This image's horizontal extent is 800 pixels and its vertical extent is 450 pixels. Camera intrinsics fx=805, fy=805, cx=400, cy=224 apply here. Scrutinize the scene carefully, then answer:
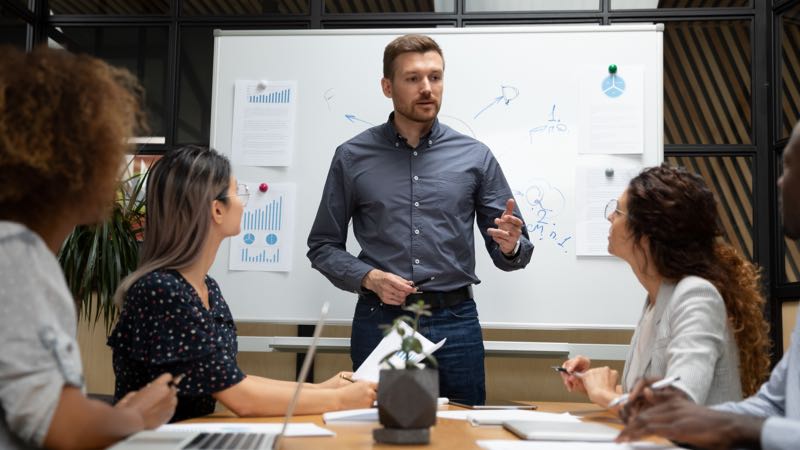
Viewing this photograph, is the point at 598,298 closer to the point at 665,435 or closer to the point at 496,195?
the point at 496,195

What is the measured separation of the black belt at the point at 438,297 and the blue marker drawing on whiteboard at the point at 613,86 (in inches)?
47.0

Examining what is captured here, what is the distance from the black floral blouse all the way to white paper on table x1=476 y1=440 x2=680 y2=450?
643 millimetres

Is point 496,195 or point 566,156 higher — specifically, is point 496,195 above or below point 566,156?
below

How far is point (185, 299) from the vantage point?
1.75 meters

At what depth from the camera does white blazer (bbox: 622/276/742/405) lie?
1728 mm

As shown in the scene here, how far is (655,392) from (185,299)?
98cm

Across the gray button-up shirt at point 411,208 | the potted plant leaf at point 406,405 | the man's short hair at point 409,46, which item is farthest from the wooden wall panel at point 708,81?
the potted plant leaf at point 406,405

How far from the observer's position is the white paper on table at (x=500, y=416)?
167cm

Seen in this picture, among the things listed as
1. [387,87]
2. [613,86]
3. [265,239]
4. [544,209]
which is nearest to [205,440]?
[387,87]

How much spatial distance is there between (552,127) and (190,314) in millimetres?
2154

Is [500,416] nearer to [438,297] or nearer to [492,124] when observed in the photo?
[438,297]

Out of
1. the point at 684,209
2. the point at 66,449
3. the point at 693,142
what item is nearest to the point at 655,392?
the point at 684,209

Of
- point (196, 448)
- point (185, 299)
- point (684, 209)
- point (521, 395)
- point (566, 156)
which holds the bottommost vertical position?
point (521, 395)

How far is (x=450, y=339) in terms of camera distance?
2787 millimetres
